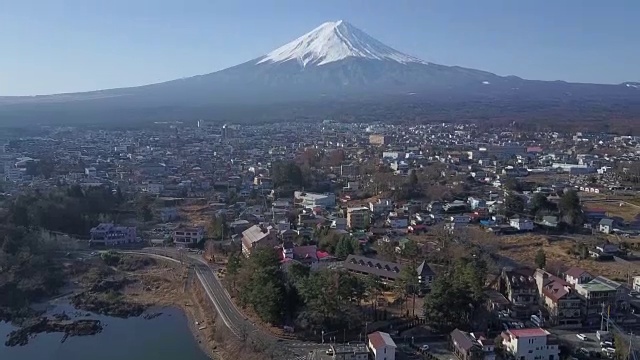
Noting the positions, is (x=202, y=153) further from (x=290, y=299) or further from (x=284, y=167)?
(x=290, y=299)

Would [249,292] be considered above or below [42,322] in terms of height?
above

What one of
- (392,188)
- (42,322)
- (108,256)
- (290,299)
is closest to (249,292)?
(290,299)

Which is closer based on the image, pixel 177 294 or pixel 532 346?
pixel 532 346

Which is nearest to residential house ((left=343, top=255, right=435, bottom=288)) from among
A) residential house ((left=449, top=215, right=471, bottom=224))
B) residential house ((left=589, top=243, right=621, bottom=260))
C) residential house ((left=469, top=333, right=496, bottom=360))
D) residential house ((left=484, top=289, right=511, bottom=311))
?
residential house ((left=484, top=289, right=511, bottom=311))

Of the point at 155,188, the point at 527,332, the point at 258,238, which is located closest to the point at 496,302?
the point at 527,332

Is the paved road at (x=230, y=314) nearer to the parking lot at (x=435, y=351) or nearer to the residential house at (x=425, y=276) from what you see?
the parking lot at (x=435, y=351)

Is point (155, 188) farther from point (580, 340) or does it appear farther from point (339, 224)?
point (580, 340)

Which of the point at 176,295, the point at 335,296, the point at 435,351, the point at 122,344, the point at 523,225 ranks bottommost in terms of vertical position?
the point at 122,344
